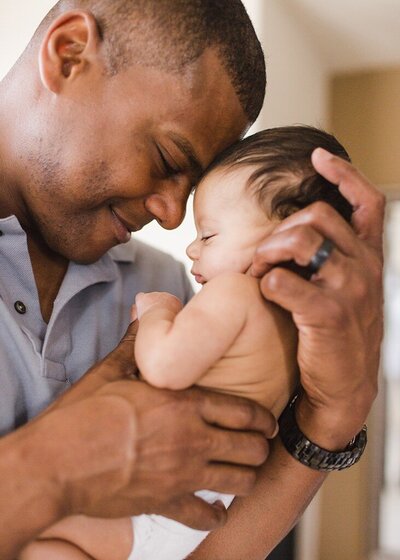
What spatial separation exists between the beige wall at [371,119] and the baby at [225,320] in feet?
10.2

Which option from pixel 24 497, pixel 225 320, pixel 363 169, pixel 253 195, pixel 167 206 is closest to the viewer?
pixel 24 497

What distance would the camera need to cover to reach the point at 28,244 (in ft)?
4.40

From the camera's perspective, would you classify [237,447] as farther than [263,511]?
No

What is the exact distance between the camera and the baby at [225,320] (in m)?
0.97

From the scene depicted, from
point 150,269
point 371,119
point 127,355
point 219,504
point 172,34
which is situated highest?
point 172,34

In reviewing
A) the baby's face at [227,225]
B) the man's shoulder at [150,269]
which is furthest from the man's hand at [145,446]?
the man's shoulder at [150,269]

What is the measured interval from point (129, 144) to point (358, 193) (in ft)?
1.41

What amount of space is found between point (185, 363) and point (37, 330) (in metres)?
0.36

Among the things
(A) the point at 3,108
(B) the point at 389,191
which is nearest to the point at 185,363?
(A) the point at 3,108

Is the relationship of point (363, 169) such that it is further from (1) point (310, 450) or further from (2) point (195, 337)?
(2) point (195, 337)

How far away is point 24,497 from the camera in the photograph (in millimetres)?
862

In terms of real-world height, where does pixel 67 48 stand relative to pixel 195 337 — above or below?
above

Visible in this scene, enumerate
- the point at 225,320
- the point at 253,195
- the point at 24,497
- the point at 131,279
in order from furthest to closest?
1. the point at 131,279
2. the point at 253,195
3. the point at 225,320
4. the point at 24,497

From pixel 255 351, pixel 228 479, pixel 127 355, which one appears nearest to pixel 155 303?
pixel 127 355
